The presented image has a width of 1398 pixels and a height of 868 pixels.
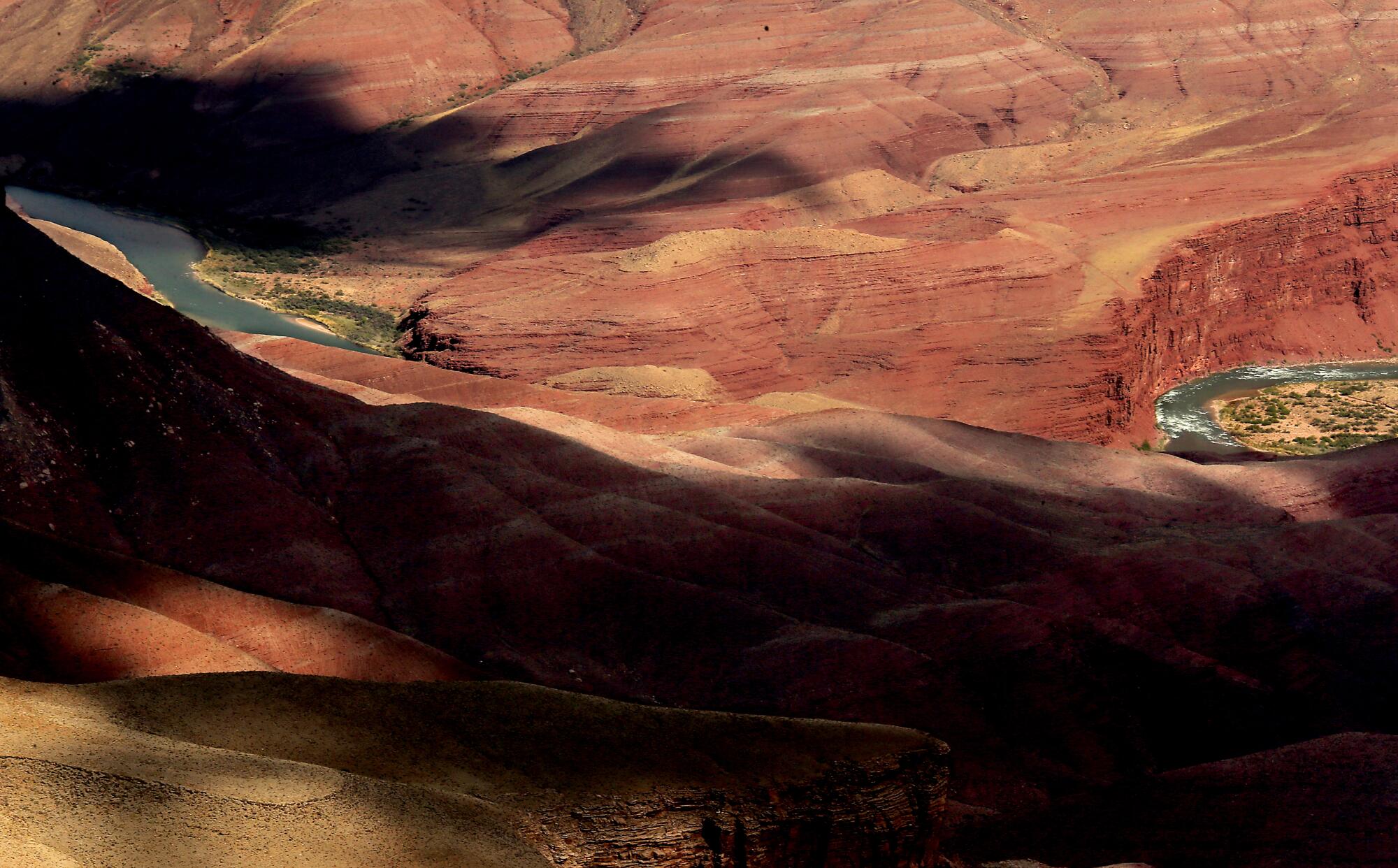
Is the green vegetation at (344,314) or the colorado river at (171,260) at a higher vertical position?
the colorado river at (171,260)

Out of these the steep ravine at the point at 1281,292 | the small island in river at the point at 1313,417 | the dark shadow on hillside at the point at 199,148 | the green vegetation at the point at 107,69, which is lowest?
the small island in river at the point at 1313,417

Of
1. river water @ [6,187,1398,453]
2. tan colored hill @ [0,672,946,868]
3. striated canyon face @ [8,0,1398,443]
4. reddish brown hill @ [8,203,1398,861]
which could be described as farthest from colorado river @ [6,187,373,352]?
tan colored hill @ [0,672,946,868]

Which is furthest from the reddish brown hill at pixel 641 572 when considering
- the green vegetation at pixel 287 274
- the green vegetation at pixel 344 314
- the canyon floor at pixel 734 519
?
the green vegetation at pixel 287 274

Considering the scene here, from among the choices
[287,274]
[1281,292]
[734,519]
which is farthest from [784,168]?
[734,519]

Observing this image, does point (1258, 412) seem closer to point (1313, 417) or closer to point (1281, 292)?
point (1313, 417)

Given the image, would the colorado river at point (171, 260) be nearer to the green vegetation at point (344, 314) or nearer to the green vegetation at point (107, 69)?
the green vegetation at point (344, 314)

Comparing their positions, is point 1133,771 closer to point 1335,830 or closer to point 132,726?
point 1335,830
